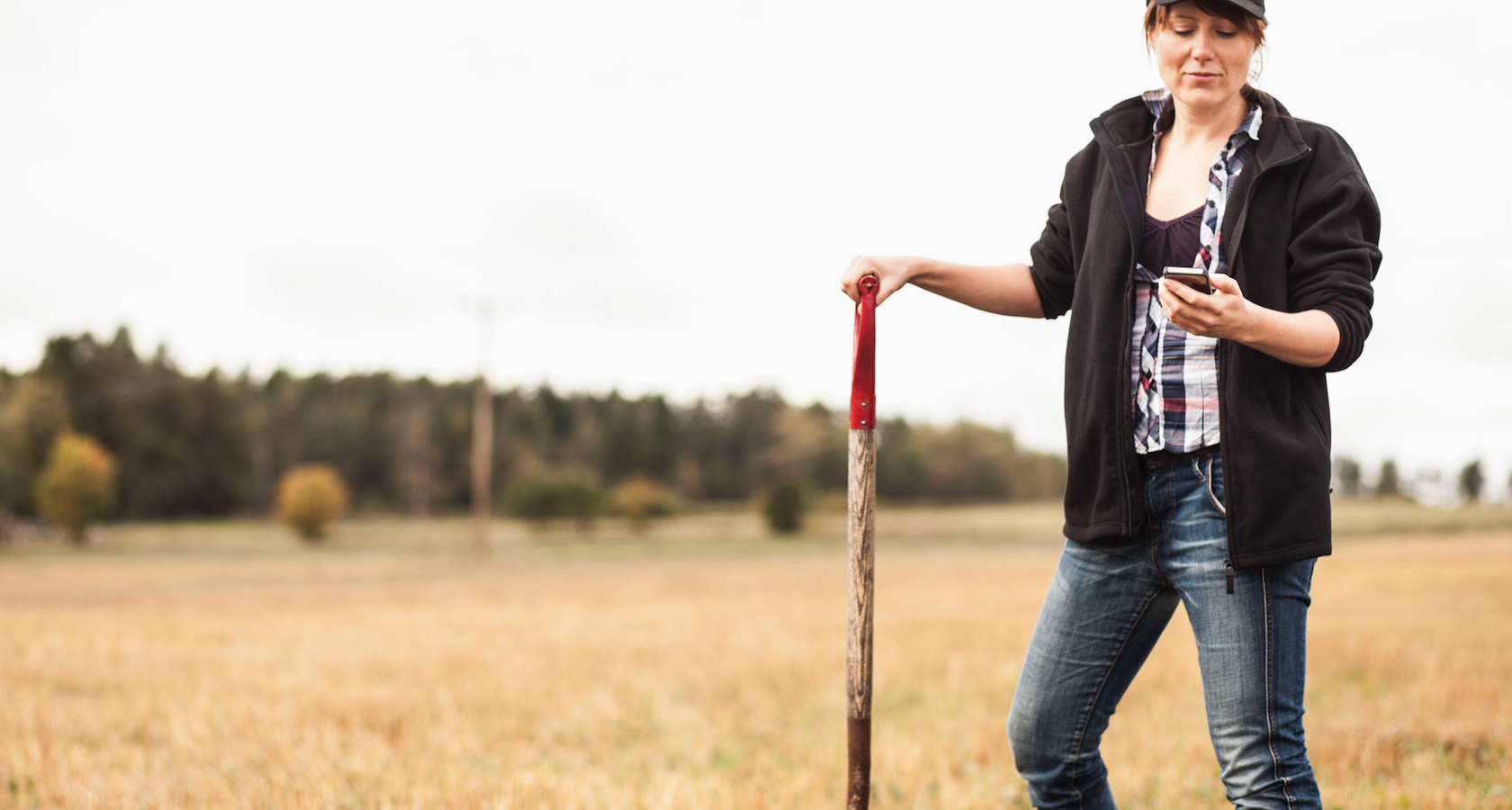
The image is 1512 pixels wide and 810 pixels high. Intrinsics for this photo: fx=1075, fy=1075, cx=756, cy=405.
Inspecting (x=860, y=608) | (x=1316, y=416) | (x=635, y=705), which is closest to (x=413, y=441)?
(x=635, y=705)

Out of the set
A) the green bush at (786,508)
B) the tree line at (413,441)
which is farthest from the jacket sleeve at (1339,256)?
the tree line at (413,441)

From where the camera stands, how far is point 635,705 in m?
7.09

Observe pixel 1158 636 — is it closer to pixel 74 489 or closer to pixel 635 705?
pixel 635 705

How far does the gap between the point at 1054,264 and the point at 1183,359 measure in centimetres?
62

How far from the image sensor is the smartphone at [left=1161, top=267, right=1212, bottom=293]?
1973 mm

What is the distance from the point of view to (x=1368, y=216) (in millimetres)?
2250

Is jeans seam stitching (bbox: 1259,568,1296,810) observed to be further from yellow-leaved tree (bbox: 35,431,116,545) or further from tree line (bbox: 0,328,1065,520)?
yellow-leaved tree (bbox: 35,431,116,545)

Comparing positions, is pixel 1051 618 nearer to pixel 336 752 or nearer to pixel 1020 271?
pixel 1020 271

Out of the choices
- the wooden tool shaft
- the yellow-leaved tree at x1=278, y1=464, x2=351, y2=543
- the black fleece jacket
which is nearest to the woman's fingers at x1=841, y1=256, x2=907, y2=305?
the wooden tool shaft

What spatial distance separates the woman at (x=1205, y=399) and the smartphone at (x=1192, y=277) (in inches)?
1.0

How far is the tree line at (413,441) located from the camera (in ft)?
223

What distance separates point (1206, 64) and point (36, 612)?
62.6ft

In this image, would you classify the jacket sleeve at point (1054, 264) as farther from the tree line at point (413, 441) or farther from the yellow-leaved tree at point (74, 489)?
the yellow-leaved tree at point (74, 489)

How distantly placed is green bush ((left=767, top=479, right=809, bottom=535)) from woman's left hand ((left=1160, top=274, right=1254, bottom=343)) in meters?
56.5
